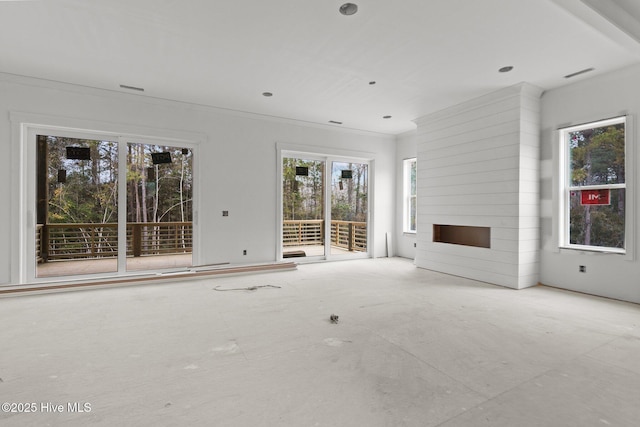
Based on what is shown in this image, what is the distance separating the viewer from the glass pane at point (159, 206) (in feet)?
16.3

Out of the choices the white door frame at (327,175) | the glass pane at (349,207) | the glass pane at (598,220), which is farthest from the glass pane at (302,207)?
the glass pane at (598,220)

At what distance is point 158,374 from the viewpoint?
6.77 feet

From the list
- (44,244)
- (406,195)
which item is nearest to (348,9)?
(406,195)

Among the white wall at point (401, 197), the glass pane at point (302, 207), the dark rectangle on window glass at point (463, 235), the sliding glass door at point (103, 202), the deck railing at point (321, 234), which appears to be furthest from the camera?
the white wall at point (401, 197)

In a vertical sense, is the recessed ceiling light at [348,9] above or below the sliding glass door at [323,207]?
above

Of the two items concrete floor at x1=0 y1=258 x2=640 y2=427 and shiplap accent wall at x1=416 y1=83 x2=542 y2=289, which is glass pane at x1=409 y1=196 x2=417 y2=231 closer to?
shiplap accent wall at x1=416 y1=83 x2=542 y2=289

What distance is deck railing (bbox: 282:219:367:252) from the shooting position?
6.32 meters

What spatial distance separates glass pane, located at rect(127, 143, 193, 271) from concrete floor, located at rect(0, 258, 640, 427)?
1.53 metres

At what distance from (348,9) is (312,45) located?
2.31 ft

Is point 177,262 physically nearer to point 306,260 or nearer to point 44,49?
point 306,260

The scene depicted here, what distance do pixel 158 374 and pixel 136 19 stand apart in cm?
306

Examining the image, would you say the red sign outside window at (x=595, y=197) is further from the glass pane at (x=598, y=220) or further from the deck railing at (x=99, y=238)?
the deck railing at (x=99, y=238)

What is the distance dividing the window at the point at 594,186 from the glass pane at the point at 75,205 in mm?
6694

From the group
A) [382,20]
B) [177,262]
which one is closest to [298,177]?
[177,262]
